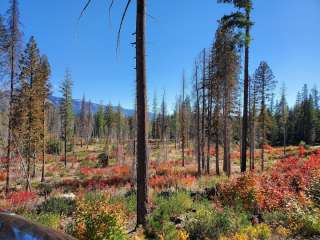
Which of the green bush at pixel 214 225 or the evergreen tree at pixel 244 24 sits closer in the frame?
the green bush at pixel 214 225

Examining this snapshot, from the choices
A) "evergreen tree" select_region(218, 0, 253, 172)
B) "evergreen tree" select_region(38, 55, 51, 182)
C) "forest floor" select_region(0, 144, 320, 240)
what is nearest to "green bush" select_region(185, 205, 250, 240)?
"forest floor" select_region(0, 144, 320, 240)

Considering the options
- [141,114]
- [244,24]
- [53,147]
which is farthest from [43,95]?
[53,147]

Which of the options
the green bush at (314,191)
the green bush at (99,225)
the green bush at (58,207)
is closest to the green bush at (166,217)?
the green bush at (99,225)

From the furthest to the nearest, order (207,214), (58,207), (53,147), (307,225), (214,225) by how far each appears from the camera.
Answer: (53,147), (58,207), (207,214), (307,225), (214,225)

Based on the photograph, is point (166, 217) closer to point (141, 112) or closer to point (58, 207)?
point (141, 112)

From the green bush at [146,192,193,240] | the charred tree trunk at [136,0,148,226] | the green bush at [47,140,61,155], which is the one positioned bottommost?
the green bush at [47,140,61,155]

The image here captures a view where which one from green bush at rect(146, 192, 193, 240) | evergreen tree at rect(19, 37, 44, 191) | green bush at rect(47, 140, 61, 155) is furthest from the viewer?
green bush at rect(47, 140, 61, 155)

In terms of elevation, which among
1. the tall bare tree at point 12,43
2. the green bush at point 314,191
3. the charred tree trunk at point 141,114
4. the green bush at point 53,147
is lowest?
the green bush at point 53,147

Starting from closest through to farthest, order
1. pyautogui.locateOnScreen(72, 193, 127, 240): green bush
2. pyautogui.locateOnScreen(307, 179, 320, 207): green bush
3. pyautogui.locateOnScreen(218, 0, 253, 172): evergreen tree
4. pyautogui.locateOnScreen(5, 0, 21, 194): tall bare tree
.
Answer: pyautogui.locateOnScreen(72, 193, 127, 240): green bush
pyautogui.locateOnScreen(307, 179, 320, 207): green bush
pyautogui.locateOnScreen(218, 0, 253, 172): evergreen tree
pyautogui.locateOnScreen(5, 0, 21, 194): tall bare tree

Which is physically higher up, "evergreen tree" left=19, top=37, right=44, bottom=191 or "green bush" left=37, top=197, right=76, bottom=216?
"evergreen tree" left=19, top=37, right=44, bottom=191

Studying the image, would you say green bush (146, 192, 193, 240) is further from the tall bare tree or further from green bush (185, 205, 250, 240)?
the tall bare tree

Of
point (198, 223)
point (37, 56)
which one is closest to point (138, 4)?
point (198, 223)

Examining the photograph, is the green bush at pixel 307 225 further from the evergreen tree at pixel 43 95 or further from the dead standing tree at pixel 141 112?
the evergreen tree at pixel 43 95

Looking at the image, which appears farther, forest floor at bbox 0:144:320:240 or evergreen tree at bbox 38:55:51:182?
evergreen tree at bbox 38:55:51:182
